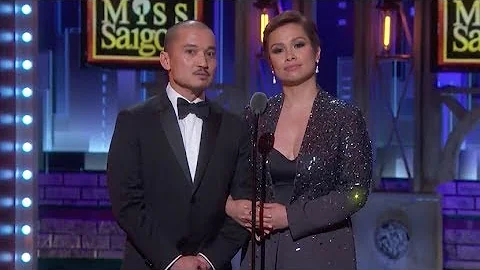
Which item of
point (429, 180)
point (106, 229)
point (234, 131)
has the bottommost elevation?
point (106, 229)

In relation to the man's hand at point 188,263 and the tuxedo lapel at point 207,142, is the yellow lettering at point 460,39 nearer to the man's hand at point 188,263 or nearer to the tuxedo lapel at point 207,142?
the tuxedo lapel at point 207,142

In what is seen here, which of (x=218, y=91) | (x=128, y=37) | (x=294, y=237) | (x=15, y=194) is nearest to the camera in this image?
(x=294, y=237)

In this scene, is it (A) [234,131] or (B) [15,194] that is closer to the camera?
(A) [234,131]

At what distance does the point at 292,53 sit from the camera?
2631 millimetres

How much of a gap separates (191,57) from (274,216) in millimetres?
558

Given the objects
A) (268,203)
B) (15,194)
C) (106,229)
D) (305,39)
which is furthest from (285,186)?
(106,229)

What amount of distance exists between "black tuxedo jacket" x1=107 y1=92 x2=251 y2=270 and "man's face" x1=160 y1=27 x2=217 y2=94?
4.5 inches

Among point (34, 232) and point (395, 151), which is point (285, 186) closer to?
point (34, 232)

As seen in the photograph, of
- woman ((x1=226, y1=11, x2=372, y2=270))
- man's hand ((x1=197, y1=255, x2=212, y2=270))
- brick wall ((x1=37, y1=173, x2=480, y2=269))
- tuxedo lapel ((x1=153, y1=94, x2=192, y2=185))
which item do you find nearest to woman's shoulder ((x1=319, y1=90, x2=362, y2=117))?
woman ((x1=226, y1=11, x2=372, y2=270))

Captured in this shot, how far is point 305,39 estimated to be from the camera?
2.65 meters

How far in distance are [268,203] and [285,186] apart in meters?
0.09

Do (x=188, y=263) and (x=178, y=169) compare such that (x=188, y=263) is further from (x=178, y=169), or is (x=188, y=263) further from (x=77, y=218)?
(x=77, y=218)

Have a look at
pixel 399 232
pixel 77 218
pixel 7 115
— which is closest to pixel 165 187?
pixel 7 115

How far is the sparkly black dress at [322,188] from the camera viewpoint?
2.60 meters
